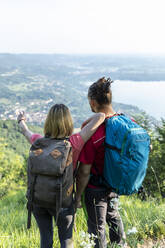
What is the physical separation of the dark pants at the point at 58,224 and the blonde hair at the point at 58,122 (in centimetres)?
53

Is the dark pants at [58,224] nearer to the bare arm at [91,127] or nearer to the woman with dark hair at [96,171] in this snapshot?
the woman with dark hair at [96,171]

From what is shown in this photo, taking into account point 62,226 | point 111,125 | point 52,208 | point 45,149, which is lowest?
point 62,226

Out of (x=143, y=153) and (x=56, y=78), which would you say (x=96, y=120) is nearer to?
(x=143, y=153)

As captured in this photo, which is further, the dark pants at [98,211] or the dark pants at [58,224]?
the dark pants at [98,211]

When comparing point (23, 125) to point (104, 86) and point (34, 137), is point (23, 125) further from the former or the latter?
point (104, 86)

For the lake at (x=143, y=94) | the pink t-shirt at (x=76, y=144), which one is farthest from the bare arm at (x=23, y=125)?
the lake at (x=143, y=94)

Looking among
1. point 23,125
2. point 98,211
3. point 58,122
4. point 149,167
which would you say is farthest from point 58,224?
point 149,167

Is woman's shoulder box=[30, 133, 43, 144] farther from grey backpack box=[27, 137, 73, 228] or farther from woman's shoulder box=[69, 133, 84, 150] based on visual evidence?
woman's shoulder box=[69, 133, 84, 150]

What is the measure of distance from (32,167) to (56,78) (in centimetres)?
20234

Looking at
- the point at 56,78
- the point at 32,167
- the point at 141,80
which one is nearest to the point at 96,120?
the point at 32,167

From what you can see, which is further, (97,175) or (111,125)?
(97,175)

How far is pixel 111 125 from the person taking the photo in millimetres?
1788

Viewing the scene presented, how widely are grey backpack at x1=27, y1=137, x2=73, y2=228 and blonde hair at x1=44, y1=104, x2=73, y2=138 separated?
5 centimetres

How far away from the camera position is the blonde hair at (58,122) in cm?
172
